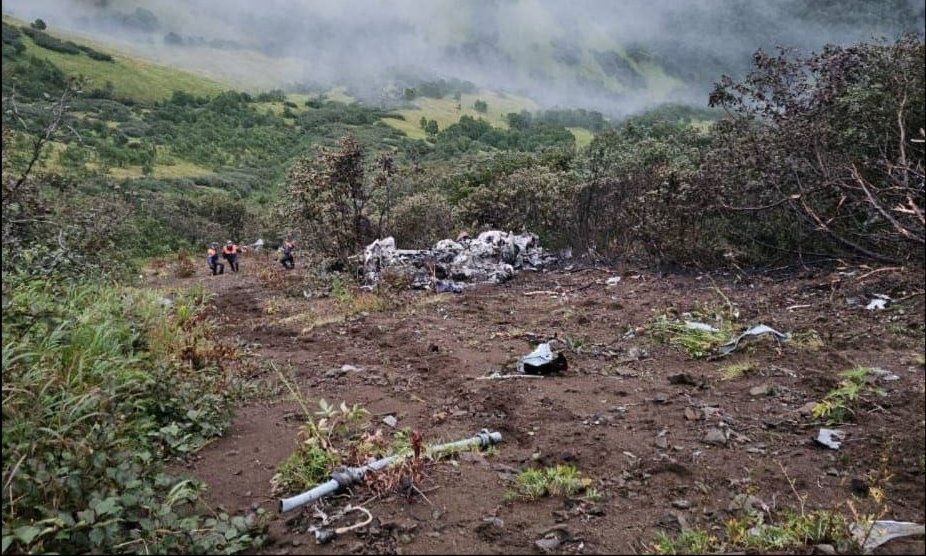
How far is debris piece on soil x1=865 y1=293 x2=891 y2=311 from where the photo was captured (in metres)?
5.02

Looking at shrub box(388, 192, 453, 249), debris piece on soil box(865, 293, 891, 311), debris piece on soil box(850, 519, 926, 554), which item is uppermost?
shrub box(388, 192, 453, 249)

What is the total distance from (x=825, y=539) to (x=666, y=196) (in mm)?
6843

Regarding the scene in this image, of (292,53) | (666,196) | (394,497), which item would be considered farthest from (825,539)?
(292,53)

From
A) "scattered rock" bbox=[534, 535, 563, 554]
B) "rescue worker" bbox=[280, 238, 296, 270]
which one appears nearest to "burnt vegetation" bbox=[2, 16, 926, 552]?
"scattered rock" bbox=[534, 535, 563, 554]

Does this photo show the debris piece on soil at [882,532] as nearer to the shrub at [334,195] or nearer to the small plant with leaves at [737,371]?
the small plant with leaves at [737,371]

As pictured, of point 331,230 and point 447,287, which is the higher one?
point 331,230

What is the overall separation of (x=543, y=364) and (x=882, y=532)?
246 cm

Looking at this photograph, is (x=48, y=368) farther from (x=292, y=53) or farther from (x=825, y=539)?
(x=292, y=53)

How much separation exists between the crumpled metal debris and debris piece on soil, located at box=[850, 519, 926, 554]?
7.27m

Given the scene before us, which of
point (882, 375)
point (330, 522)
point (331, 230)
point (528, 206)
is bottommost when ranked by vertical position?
point (330, 522)

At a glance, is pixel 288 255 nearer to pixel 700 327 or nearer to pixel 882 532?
pixel 700 327

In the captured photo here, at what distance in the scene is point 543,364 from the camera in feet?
14.2

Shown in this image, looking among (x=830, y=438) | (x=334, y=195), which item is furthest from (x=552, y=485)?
(x=334, y=195)

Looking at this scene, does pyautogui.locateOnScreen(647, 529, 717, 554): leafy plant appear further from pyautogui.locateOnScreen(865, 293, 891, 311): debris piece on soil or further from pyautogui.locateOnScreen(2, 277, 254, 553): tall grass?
pyautogui.locateOnScreen(865, 293, 891, 311): debris piece on soil
